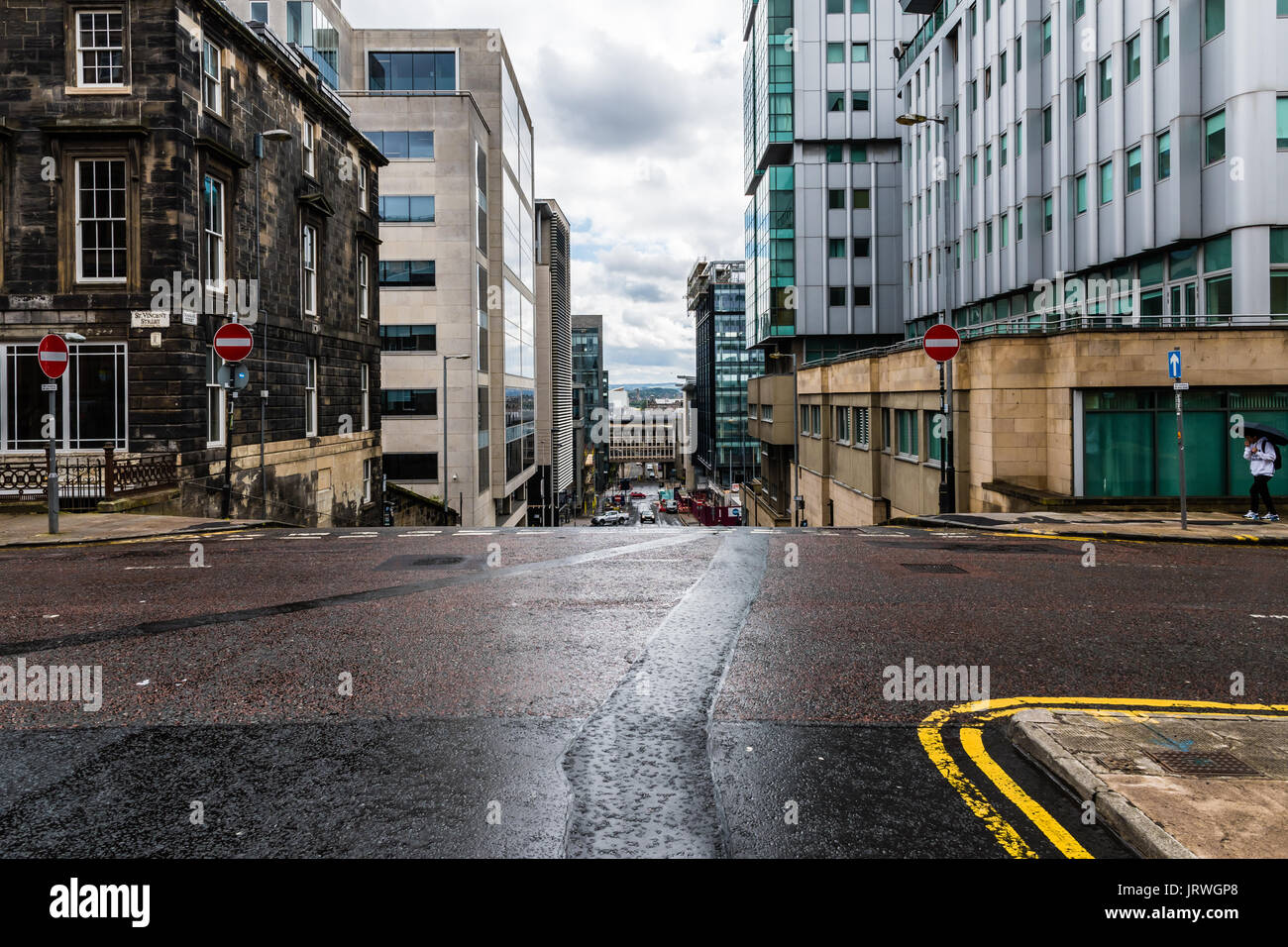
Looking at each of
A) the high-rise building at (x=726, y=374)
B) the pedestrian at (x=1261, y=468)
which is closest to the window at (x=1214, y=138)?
the pedestrian at (x=1261, y=468)

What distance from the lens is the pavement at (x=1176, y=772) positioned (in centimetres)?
413

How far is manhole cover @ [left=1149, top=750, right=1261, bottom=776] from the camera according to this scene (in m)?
4.89

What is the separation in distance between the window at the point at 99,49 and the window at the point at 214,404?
646 cm

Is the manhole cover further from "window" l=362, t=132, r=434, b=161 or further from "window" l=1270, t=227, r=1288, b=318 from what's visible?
"window" l=362, t=132, r=434, b=161

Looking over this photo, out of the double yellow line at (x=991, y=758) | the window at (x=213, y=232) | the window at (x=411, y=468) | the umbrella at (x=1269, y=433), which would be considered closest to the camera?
the double yellow line at (x=991, y=758)

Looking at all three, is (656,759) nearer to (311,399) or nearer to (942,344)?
(942,344)

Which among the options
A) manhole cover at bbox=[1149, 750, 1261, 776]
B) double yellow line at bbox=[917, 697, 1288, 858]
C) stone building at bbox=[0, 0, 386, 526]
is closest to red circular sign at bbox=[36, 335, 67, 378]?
stone building at bbox=[0, 0, 386, 526]

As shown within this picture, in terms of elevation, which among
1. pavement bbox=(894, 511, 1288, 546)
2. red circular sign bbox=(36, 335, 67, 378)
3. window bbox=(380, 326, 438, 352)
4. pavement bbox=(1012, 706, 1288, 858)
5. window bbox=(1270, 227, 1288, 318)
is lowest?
pavement bbox=(1012, 706, 1288, 858)

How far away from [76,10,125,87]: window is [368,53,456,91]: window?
127 feet

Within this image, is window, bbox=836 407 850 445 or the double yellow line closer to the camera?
the double yellow line

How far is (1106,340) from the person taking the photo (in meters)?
20.2

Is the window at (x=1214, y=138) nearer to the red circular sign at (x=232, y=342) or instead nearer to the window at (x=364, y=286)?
the red circular sign at (x=232, y=342)
